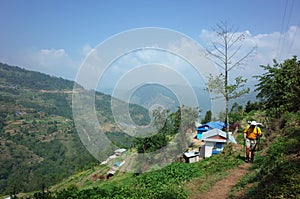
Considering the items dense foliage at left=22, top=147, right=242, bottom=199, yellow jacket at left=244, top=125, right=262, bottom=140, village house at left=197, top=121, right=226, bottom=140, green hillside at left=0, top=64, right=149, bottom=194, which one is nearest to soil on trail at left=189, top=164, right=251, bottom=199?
dense foliage at left=22, top=147, right=242, bottom=199

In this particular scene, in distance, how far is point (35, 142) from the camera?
320 ft

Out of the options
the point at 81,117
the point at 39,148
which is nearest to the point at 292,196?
the point at 81,117

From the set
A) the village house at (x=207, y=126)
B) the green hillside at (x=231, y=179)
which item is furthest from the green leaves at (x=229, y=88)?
the village house at (x=207, y=126)

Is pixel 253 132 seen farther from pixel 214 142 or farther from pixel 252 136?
pixel 214 142

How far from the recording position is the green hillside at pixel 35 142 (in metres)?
64.2

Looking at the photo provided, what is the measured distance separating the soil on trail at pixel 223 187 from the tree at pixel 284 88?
8206 mm

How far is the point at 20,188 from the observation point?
54562 mm

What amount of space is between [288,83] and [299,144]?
1030 cm

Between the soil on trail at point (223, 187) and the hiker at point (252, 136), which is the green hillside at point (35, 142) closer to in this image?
the soil on trail at point (223, 187)

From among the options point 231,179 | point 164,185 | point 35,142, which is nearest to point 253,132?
point 231,179

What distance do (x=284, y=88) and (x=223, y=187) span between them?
474 inches

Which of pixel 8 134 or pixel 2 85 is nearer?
pixel 8 134

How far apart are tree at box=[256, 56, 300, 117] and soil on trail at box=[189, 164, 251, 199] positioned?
323 inches

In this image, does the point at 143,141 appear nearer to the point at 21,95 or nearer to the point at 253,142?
the point at 253,142
